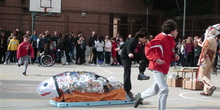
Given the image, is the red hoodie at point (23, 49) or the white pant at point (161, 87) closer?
the white pant at point (161, 87)

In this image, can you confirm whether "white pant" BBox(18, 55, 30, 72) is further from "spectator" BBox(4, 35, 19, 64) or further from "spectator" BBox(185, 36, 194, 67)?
"spectator" BBox(185, 36, 194, 67)

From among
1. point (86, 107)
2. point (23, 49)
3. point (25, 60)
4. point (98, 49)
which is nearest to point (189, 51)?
point (98, 49)

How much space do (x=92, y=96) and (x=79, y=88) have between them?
41 cm

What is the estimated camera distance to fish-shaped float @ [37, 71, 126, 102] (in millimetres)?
8609

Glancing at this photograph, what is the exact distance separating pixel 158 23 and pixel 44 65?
2070 cm

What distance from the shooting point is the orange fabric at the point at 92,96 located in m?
8.80

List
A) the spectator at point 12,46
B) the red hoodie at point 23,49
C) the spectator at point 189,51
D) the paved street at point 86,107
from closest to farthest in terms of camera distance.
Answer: the paved street at point 86,107
the red hoodie at point 23,49
the spectator at point 12,46
the spectator at point 189,51

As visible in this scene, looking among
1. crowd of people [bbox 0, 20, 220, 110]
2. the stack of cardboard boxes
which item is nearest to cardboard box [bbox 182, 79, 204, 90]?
the stack of cardboard boxes

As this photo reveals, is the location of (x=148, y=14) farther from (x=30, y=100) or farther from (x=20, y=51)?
(x=30, y=100)

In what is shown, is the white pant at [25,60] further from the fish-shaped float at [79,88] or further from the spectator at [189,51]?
the spectator at [189,51]

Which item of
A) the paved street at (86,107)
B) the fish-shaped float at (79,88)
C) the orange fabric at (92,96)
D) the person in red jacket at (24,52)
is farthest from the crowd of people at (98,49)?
the paved street at (86,107)

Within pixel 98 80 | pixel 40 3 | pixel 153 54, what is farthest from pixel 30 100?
pixel 40 3

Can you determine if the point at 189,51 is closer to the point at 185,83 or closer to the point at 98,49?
the point at 98,49

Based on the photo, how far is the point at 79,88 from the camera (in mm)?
8898
